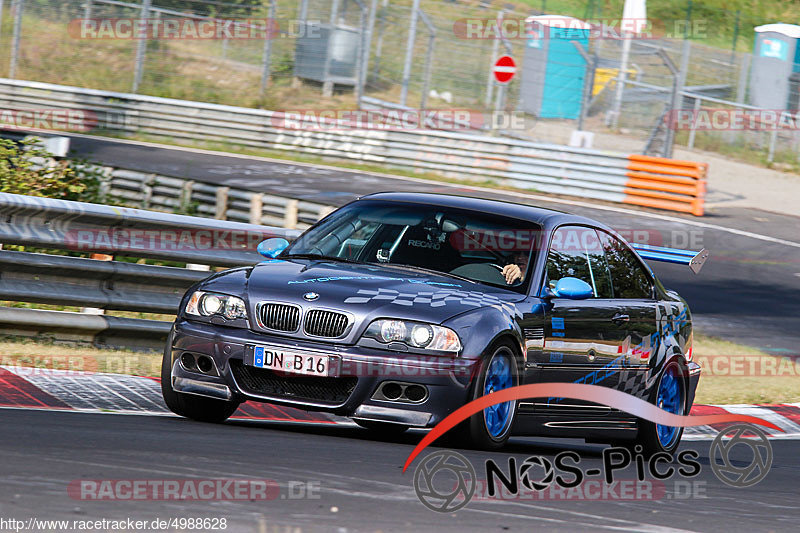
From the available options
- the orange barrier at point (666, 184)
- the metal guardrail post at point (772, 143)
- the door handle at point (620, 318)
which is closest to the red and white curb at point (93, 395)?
the door handle at point (620, 318)

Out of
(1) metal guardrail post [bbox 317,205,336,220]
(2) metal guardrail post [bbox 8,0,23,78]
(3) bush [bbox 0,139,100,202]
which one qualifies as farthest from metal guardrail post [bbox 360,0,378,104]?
(3) bush [bbox 0,139,100,202]

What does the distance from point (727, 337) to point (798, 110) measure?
19.9m

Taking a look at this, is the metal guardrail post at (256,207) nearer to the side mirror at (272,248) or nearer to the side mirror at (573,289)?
the side mirror at (272,248)

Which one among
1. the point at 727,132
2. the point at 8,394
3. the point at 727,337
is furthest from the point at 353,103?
the point at 8,394

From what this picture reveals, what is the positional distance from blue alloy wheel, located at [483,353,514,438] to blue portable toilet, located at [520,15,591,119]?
23.7m

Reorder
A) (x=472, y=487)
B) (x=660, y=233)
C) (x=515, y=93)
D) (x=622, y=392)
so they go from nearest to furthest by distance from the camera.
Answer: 1. (x=472, y=487)
2. (x=622, y=392)
3. (x=660, y=233)
4. (x=515, y=93)

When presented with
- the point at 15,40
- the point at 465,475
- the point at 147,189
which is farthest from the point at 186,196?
the point at 15,40

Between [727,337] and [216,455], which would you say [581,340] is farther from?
[727,337]

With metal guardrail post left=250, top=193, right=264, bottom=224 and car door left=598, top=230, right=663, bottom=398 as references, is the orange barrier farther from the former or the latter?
car door left=598, top=230, right=663, bottom=398

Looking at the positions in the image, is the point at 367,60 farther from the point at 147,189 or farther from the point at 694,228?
the point at 147,189

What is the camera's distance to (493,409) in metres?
6.71

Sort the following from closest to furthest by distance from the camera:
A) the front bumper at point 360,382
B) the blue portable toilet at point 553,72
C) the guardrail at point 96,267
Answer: the front bumper at point 360,382 → the guardrail at point 96,267 → the blue portable toilet at point 553,72

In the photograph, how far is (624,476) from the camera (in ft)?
21.9

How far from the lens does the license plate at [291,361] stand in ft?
21.1
